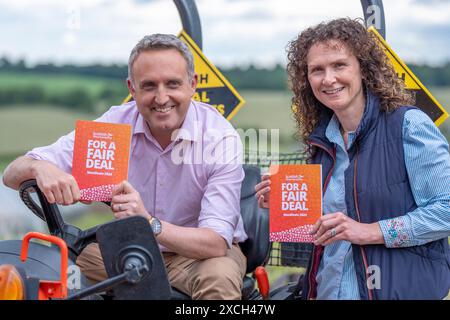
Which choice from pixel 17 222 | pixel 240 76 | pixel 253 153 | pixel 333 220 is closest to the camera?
pixel 333 220

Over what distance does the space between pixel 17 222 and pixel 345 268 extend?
4.98m

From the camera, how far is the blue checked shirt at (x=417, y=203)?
231 cm

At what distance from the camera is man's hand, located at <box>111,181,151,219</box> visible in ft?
7.39

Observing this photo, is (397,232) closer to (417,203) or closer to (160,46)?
(417,203)

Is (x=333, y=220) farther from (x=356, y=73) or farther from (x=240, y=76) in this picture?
(x=240, y=76)

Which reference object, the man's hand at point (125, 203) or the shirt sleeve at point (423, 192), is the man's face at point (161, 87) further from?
the shirt sleeve at point (423, 192)

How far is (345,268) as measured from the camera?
2.42 m

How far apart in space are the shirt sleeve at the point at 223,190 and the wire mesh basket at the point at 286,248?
1.58 feet

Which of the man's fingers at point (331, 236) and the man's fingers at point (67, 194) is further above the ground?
the man's fingers at point (67, 194)

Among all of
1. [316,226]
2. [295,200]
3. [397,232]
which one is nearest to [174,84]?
[295,200]

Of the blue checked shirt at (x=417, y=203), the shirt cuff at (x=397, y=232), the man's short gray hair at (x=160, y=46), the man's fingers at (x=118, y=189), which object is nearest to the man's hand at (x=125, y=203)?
the man's fingers at (x=118, y=189)

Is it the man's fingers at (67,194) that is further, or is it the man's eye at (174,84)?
Answer: the man's eye at (174,84)

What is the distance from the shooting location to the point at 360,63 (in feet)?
8.44
